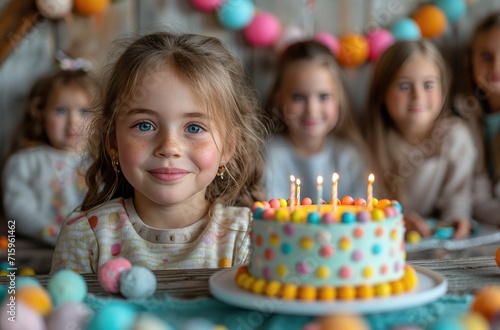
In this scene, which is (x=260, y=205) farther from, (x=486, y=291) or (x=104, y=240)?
(x=104, y=240)

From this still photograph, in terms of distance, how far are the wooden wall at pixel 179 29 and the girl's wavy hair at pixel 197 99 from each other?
1.28m

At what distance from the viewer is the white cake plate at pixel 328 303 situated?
0.96 meters

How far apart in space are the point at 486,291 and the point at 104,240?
95 cm

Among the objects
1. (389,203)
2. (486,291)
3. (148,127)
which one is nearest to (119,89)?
(148,127)

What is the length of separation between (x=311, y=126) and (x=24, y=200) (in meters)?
1.22

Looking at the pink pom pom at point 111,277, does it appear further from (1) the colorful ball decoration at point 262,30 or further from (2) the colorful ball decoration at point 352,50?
(2) the colorful ball decoration at point 352,50

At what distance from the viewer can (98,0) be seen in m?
3.03

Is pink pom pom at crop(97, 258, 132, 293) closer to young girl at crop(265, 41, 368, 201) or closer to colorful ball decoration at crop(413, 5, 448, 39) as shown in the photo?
young girl at crop(265, 41, 368, 201)

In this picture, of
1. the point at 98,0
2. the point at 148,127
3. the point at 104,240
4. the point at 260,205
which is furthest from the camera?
the point at 98,0

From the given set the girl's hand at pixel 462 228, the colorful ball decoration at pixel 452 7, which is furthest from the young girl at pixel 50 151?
the colorful ball decoration at pixel 452 7

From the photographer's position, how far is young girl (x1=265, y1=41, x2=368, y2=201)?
3.09 m

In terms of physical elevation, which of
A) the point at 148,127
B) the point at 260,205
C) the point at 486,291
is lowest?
the point at 486,291

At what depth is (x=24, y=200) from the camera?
2.91m

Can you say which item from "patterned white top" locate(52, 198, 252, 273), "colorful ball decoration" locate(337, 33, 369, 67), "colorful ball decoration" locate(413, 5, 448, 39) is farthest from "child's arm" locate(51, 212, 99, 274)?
"colorful ball decoration" locate(413, 5, 448, 39)
